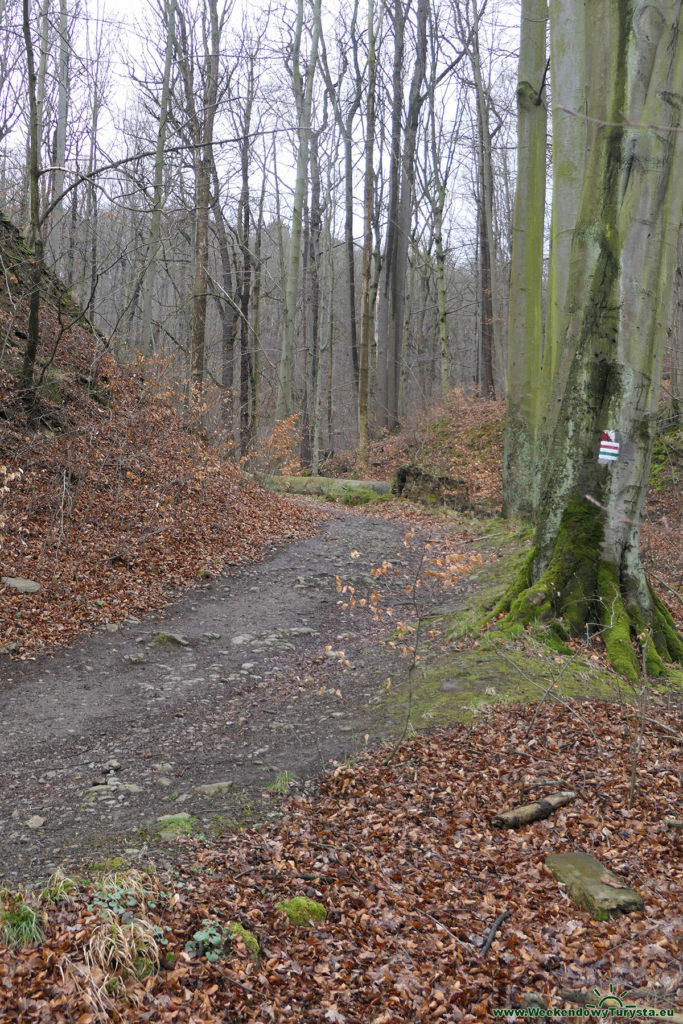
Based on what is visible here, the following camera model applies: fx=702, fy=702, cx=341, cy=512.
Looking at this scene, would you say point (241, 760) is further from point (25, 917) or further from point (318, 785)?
point (25, 917)

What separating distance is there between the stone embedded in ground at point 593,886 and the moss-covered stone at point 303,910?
46.6 inches

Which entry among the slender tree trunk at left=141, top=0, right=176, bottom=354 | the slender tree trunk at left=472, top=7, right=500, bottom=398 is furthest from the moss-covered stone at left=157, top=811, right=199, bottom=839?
the slender tree trunk at left=472, top=7, right=500, bottom=398

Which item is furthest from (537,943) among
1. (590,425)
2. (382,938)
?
(590,425)

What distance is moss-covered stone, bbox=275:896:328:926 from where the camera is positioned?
328 centimetres

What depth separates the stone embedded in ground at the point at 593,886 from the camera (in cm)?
317

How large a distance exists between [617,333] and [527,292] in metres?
5.72

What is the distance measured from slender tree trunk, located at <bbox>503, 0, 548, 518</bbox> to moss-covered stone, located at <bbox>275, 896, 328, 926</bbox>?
8705 millimetres

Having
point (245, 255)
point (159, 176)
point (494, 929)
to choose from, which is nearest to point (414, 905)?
point (494, 929)

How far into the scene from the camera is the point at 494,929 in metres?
3.11

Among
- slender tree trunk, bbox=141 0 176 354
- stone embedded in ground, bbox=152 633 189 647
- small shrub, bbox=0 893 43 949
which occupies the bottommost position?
stone embedded in ground, bbox=152 633 189 647

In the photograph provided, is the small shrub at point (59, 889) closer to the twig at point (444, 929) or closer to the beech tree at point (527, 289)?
the twig at point (444, 929)

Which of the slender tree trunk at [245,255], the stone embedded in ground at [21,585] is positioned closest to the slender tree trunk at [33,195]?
the stone embedded in ground at [21,585]

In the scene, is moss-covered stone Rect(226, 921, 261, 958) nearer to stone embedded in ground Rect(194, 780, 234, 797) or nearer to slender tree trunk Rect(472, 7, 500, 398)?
stone embedded in ground Rect(194, 780, 234, 797)

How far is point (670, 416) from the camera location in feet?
46.1
